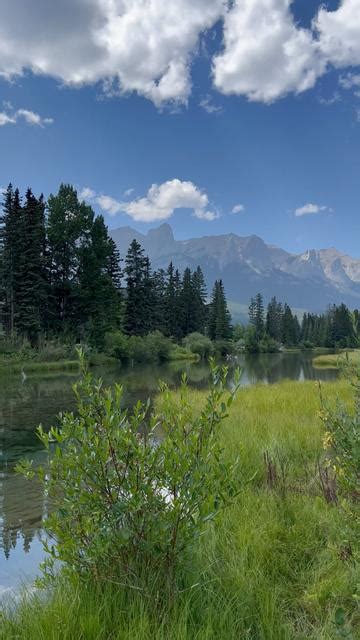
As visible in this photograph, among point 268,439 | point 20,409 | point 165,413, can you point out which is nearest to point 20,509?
point 268,439

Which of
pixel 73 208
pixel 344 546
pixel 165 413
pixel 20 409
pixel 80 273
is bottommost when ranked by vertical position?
pixel 20 409

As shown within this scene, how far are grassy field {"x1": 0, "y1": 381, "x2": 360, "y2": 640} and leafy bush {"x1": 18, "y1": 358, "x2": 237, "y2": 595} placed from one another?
0.17 meters

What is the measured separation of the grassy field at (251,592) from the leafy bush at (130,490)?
0.56 feet

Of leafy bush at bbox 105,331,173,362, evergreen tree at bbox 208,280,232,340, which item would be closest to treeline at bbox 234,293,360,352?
evergreen tree at bbox 208,280,232,340

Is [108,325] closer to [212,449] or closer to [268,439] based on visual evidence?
[268,439]

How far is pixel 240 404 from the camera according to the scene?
13227mm

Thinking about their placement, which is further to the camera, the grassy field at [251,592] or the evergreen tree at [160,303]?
the evergreen tree at [160,303]

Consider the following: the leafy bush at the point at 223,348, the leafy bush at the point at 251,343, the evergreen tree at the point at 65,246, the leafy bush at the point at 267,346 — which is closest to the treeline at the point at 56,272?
the evergreen tree at the point at 65,246

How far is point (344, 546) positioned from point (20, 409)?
51.8ft

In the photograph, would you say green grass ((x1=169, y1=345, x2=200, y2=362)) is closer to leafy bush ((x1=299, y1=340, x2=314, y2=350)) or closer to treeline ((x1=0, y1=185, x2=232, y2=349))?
treeline ((x1=0, y1=185, x2=232, y2=349))

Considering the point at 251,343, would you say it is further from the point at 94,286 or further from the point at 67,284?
the point at 67,284

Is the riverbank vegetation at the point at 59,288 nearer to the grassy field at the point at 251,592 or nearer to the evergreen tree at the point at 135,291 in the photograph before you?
the evergreen tree at the point at 135,291

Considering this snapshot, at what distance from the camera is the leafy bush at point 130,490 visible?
2.79 m

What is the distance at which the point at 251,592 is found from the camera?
130 inches
